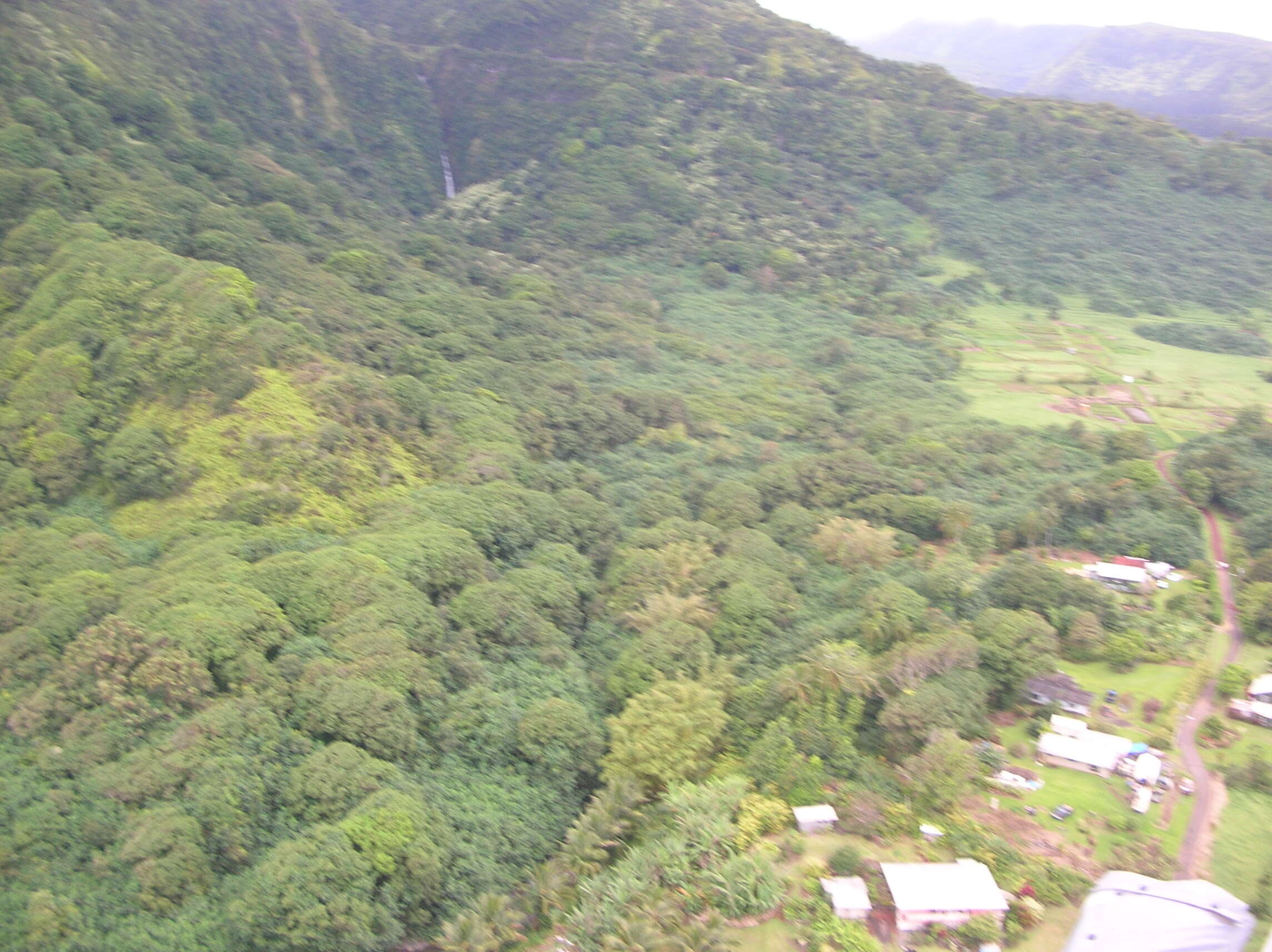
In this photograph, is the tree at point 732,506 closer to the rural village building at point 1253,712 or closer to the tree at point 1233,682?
the tree at point 1233,682

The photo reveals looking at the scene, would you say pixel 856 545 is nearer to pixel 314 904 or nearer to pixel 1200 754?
pixel 1200 754

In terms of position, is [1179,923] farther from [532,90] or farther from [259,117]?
[532,90]

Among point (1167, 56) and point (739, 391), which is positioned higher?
point (1167, 56)

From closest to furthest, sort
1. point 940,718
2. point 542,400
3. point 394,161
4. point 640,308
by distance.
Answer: point 940,718
point 542,400
point 640,308
point 394,161

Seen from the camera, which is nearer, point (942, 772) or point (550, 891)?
point (550, 891)

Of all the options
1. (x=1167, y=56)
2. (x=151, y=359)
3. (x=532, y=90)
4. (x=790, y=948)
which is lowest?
(x=790, y=948)

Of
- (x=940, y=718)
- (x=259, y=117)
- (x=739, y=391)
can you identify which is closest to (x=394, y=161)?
(x=259, y=117)

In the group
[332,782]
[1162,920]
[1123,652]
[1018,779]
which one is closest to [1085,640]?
[1123,652]
